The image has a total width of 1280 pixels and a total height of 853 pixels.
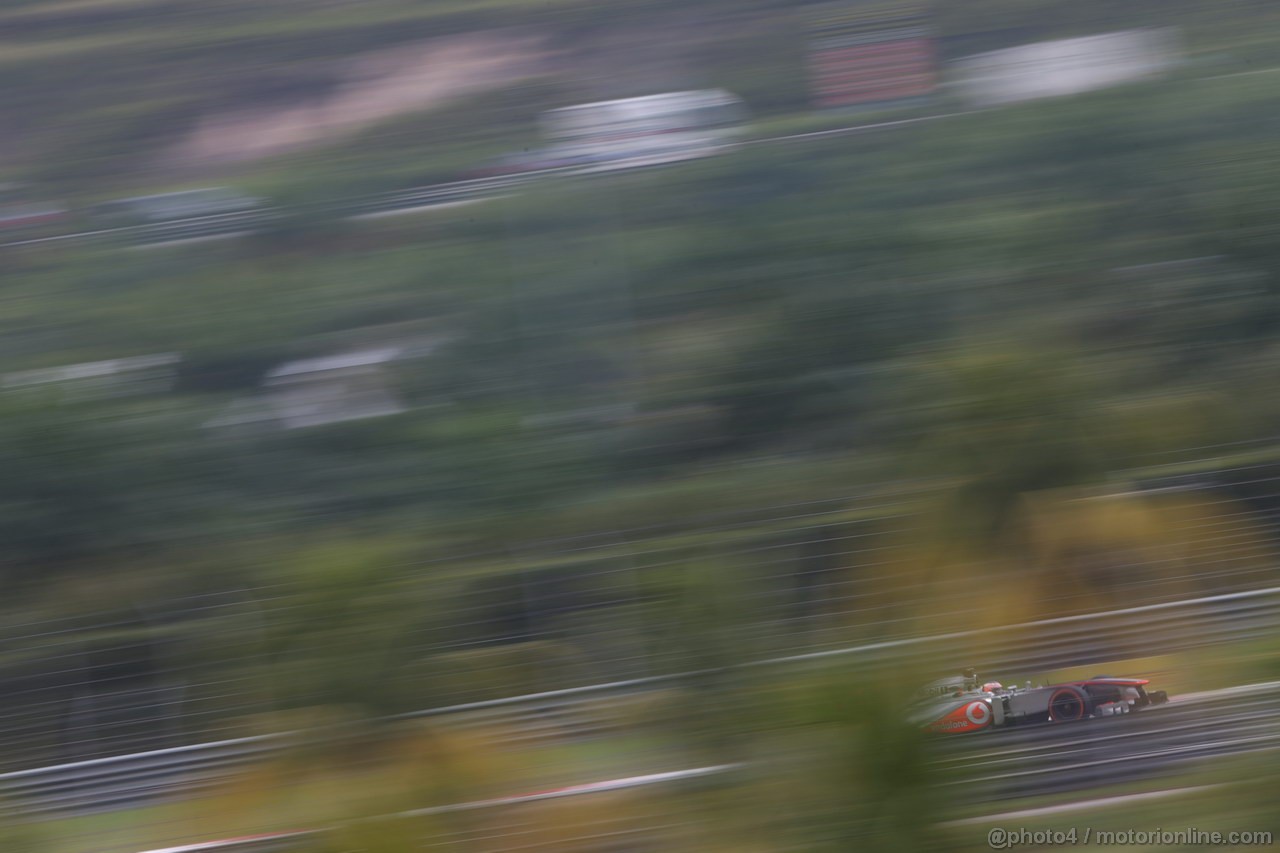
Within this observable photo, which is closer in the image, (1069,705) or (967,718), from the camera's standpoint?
(967,718)

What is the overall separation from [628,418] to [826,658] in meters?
1.91

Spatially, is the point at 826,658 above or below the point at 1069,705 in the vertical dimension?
above

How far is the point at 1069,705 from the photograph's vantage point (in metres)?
2.20

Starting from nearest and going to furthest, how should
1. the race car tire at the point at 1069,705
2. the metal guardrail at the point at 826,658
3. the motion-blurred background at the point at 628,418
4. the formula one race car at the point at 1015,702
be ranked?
the formula one race car at the point at 1015,702 → the race car tire at the point at 1069,705 → the motion-blurred background at the point at 628,418 → the metal guardrail at the point at 826,658

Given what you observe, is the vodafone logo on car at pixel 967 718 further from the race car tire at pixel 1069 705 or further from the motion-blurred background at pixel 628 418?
the race car tire at pixel 1069 705

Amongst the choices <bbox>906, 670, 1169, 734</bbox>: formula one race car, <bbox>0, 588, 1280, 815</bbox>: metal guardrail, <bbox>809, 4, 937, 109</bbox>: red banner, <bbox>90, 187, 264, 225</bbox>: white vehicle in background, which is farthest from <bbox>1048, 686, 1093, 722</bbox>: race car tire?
<bbox>90, 187, 264, 225</bbox>: white vehicle in background

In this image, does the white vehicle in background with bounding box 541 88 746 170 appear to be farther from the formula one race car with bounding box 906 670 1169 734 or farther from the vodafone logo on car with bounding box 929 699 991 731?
the vodafone logo on car with bounding box 929 699 991 731

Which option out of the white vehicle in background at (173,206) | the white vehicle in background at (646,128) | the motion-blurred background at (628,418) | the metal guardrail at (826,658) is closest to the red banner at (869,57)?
the motion-blurred background at (628,418)

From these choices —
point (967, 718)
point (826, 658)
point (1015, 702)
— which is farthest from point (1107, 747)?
point (826, 658)

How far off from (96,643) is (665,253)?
2507 millimetres

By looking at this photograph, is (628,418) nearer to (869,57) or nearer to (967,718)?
(967,718)

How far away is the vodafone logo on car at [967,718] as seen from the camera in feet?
6.22

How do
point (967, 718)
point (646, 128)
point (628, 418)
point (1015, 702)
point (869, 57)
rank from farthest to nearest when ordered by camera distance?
1. point (869, 57)
2. point (646, 128)
3. point (628, 418)
4. point (1015, 702)
5. point (967, 718)

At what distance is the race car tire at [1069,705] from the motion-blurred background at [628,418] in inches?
2.2
